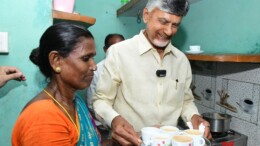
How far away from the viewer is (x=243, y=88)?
5.18ft

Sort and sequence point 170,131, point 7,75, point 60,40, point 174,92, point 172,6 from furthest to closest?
point 174,92 < point 172,6 < point 7,75 < point 170,131 < point 60,40

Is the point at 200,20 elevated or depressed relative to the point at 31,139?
elevated

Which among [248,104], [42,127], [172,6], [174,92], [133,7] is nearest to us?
[42,127]

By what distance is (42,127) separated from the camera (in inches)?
29.0

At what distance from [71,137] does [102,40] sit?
217 centimetres

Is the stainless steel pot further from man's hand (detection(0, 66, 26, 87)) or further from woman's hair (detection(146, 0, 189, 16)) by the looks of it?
man's hand (detection(0, 66, 26, 87))

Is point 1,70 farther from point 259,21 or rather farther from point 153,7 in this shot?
point 259,21

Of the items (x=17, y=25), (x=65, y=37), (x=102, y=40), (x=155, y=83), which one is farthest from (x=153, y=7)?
(x=102, y=40)

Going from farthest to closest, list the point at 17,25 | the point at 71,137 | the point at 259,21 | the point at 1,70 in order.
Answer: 1. the point at 259,21
2. the point at 17,25
3. the point at 1,70
4. the point at 71,137

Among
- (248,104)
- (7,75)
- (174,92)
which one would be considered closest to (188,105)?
(174,92)

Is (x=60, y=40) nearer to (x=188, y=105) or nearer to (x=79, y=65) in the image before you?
(x=79, y=65)

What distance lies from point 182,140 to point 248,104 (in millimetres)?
859

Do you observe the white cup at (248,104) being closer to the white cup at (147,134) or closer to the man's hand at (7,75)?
Answer: the white cup at (147,134)

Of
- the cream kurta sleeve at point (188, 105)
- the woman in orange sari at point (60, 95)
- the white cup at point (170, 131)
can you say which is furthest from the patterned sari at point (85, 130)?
the cream kurta sleeve at point (188, 105)
